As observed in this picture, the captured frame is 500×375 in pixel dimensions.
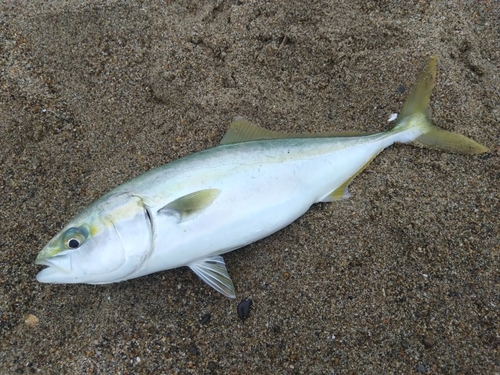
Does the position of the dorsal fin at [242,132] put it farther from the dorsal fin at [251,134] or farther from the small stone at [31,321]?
the small stone at [31,321]

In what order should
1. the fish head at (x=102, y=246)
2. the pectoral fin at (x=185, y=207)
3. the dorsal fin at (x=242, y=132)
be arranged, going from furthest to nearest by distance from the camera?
the dorsal fin at (x=242, y=132) → the pectoral fin at (x=185, y=207) → the fish head at (x=102, y=246)

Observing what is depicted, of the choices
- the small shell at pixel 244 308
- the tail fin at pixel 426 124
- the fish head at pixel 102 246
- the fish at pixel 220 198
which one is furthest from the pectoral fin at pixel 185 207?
the tail fin at pixel 426 124

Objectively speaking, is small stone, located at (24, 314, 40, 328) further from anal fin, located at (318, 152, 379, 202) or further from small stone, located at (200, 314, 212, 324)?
anal fin, located at (318, 152, 379, 202)

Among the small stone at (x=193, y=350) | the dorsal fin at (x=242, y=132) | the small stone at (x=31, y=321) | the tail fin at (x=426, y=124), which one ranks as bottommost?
the small stone at (x=193, y=350)


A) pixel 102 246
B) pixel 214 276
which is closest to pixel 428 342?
pixel 214 276

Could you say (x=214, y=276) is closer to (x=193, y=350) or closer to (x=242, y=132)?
(x=193, y=350)

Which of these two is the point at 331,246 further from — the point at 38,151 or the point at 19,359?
the point at 38,151

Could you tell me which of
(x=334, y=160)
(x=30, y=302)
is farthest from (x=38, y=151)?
(x=334, y=160)
